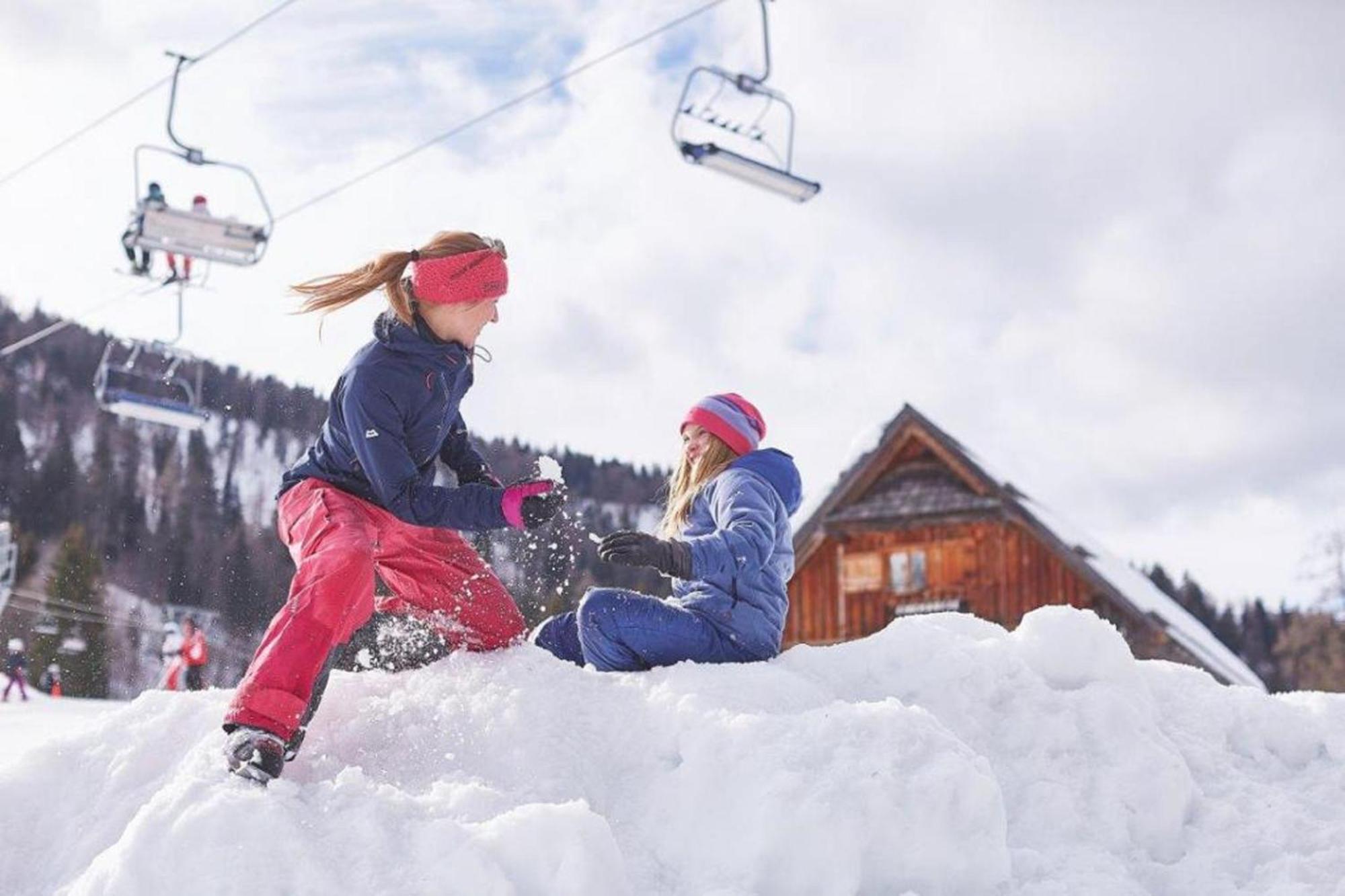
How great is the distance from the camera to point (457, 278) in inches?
147

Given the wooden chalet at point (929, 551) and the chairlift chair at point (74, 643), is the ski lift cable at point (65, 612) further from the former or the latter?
the wooden chalet at point (929, 551)

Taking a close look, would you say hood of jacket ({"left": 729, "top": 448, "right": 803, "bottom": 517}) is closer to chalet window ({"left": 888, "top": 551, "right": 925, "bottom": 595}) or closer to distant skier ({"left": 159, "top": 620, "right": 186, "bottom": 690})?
distant skier ({"left": 159, "top": 620, "right": 186, "bottom": 690})

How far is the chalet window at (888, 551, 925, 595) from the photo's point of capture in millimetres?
18781

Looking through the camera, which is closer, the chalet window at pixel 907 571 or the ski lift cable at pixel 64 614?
the chalet window at pixel 907 571

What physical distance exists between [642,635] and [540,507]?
494mm

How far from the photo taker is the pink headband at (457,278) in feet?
12.1

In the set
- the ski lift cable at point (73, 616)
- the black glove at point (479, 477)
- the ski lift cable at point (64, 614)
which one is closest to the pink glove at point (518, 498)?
the black glove at point (479, 477)

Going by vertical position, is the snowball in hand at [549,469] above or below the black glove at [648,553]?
above

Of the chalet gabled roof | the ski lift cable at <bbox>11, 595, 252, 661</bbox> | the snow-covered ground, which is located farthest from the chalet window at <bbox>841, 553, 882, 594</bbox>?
the ski lift cable at <bbox>11, 595, 252, 661</bbox>

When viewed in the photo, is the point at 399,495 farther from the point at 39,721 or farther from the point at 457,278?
the point at 39,721

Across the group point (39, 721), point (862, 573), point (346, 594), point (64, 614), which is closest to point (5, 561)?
point (64, 614)

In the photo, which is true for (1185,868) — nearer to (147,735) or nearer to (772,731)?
(772,731)

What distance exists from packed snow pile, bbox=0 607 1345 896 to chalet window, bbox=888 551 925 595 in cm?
1512

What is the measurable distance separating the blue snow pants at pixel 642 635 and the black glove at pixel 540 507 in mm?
350
